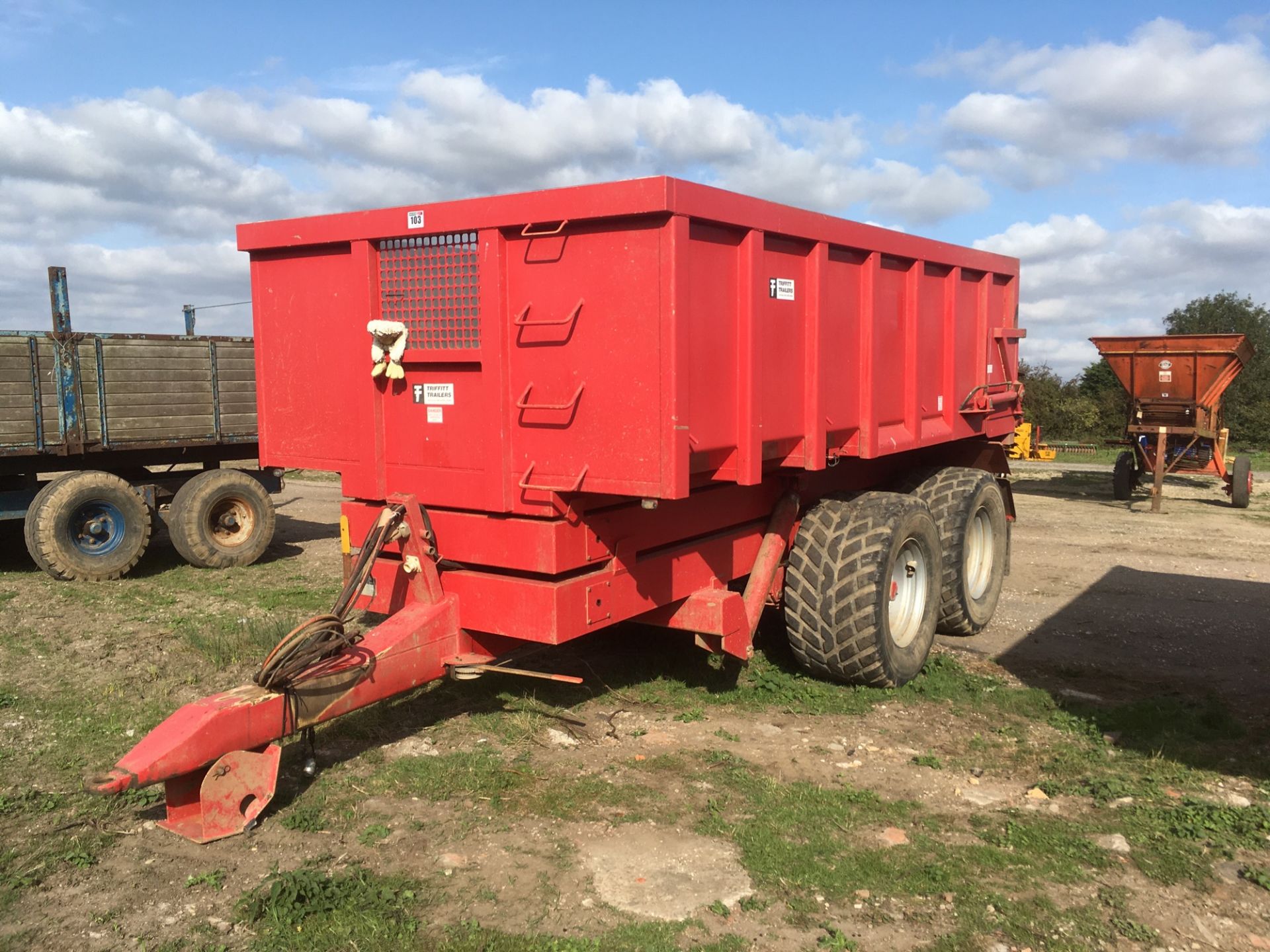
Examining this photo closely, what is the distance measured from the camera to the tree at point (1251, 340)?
89.3ft

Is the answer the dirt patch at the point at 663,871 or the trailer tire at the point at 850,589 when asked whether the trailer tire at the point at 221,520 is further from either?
the dirt patch at the point at 663,871

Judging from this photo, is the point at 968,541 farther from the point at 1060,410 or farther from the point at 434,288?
the point at 1060,410

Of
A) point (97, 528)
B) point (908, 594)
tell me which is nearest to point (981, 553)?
point (908, 594)

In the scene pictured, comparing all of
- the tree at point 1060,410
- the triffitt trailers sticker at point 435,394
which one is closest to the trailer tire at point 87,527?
the triffitt trailers sticker at point 435,394

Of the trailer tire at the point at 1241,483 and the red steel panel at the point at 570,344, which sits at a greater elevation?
the red steel panel at the point at 570,344

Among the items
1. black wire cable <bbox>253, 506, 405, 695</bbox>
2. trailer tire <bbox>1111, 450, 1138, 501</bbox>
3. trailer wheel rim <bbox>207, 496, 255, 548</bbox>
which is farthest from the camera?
trailer tire <bbox>1111, 450, 1138, 501</bbox>

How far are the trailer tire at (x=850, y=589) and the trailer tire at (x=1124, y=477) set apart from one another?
11.1 metres

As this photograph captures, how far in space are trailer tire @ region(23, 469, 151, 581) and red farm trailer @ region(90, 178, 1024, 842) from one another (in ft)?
14.2

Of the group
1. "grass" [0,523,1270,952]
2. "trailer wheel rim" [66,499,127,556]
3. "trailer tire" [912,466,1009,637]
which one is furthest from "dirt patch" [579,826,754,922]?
"trailer wheel rim" [66,499,127,556]

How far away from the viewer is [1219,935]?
320 cm

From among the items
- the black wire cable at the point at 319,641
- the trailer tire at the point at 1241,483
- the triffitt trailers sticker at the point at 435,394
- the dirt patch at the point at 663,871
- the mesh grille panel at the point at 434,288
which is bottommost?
the dirt patch at the point at 663,871

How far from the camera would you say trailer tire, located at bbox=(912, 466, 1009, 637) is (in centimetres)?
679

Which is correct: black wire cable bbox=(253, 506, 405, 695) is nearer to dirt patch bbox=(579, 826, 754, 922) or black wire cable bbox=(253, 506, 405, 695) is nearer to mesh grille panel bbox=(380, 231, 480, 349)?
mesh grille panel bbox=(380, 231, 480, 349)

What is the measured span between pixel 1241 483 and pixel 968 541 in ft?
31.8
